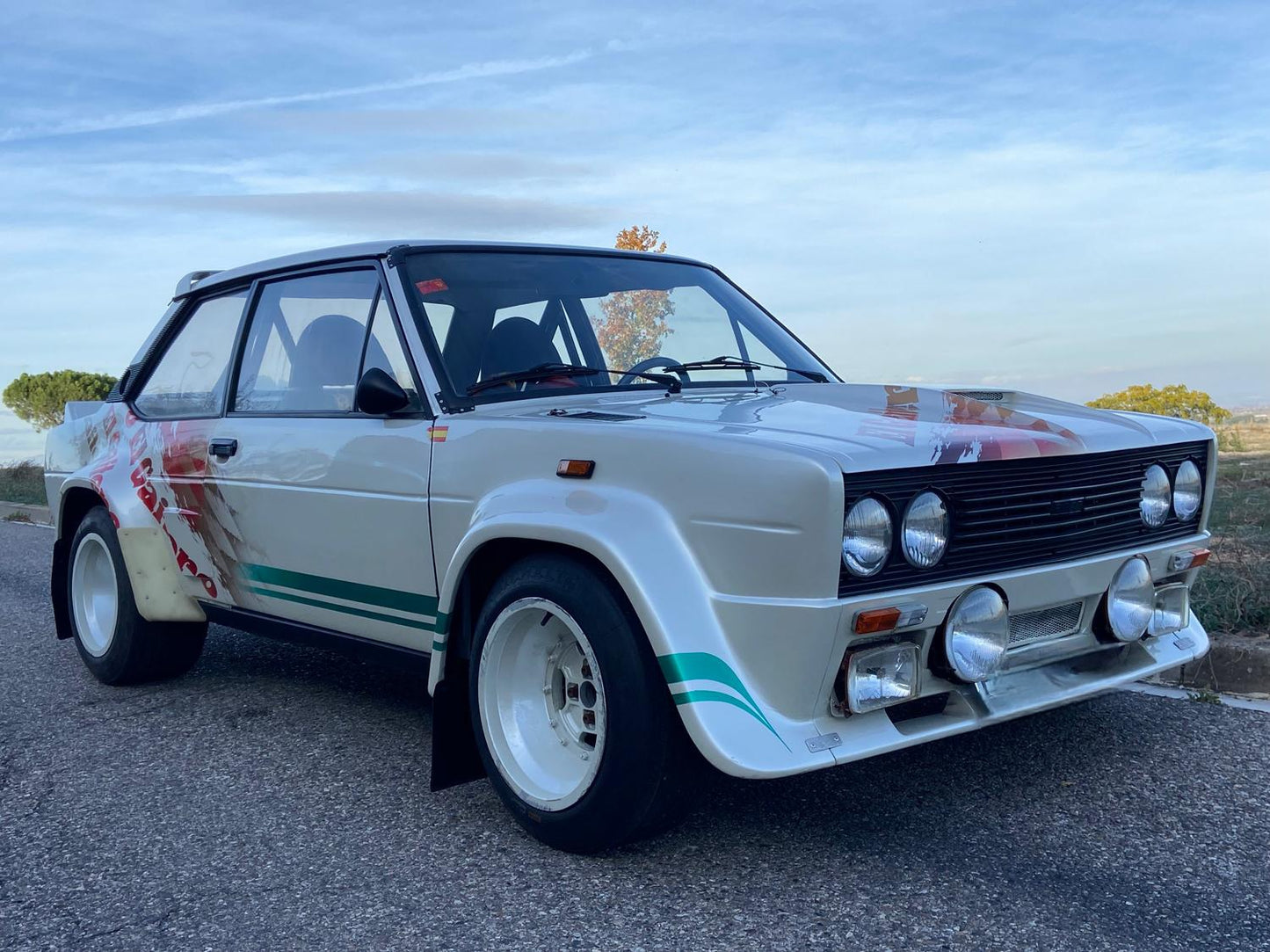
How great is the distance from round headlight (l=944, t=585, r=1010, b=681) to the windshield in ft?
4.61

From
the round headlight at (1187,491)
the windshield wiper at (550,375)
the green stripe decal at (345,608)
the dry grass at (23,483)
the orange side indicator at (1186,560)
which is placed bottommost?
the dry grass at (23,483)

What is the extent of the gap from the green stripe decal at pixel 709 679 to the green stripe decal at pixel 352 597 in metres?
0.89

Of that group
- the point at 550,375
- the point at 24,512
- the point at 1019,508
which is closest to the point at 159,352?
the point at 550,375

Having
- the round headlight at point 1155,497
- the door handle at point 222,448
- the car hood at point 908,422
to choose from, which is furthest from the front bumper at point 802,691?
the door handle at point 222,448

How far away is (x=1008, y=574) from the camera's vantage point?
3.02m

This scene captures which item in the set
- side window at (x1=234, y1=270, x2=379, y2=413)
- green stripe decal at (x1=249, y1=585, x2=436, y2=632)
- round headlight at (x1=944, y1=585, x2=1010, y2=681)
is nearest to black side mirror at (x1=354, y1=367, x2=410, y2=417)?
side window at (x1=234, y1=270, x2=379, y2=413)

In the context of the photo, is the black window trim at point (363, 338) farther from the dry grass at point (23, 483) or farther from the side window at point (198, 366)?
the dry grass at point (23, 483)

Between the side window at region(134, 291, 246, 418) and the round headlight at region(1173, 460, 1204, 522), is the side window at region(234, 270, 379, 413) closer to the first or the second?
the side window at region(134, 291, 246, 418)

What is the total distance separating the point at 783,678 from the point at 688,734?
0.32 metres

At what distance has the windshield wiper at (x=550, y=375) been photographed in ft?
12.3

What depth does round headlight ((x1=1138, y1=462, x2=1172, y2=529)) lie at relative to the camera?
3.55 metres

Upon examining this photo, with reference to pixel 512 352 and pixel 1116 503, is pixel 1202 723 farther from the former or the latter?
pixel 512 352

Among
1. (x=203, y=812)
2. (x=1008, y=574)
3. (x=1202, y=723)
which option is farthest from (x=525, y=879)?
(x=1202, y=723)

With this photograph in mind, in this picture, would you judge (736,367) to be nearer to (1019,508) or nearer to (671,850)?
(1019,508)
